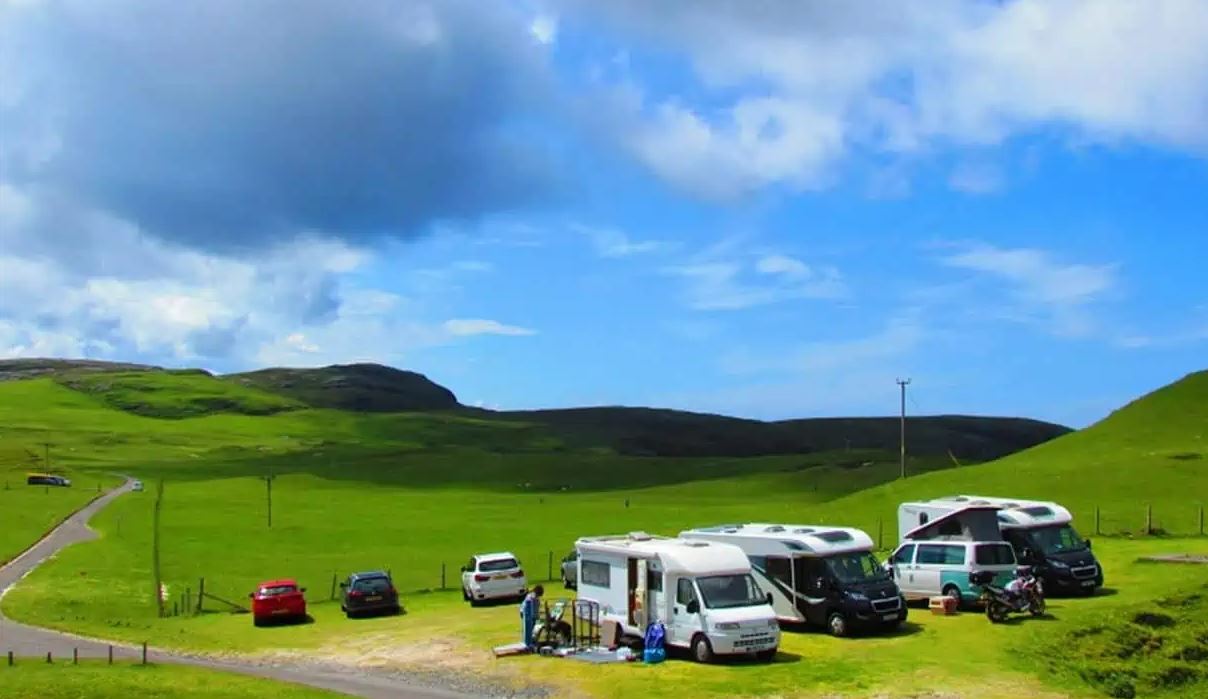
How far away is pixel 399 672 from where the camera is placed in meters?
31.6

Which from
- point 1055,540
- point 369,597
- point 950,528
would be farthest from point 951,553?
point 369,597

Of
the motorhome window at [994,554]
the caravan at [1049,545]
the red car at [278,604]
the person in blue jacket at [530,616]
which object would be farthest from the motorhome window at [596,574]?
the red car at [278,604]

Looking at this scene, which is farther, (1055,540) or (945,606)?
(1055,540)

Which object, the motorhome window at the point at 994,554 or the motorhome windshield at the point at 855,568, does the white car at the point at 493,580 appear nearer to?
the motorhome windshield at the point at 855,568

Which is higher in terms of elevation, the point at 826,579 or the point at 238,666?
the point at 826,579

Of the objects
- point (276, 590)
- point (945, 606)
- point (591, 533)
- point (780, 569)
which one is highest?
point (780, 569)

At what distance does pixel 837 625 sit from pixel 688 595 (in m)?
5.43

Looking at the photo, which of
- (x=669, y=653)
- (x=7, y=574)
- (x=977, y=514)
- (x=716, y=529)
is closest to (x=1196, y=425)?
(x=977, y=514)

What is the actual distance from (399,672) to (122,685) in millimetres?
7488

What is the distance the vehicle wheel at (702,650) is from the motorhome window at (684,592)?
105 centimetres

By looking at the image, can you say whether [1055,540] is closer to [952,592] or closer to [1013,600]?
[952,592]

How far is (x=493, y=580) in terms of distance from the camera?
155 ft

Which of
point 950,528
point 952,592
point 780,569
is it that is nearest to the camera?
point 780,569

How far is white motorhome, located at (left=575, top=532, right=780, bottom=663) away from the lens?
98.3 ft
